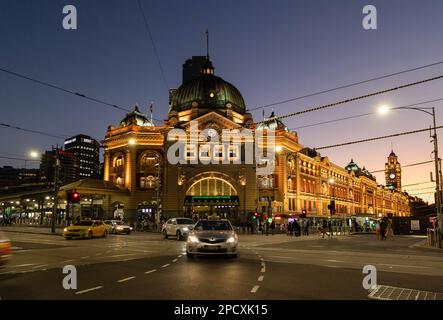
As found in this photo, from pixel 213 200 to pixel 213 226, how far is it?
1894 inches

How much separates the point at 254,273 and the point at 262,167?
189 feet

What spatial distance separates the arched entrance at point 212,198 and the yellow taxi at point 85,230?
30.8 m

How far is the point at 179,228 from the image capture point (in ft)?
108

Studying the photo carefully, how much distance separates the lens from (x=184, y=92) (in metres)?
79.9

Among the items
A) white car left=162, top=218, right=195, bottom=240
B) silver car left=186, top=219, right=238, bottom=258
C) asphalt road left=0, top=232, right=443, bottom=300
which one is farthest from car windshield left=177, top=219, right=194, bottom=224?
asphalt road left=0, top=232, right=443, bottom=300

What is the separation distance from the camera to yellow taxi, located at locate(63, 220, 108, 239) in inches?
1296

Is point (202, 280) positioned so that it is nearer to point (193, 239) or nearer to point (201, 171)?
point (193, 239)

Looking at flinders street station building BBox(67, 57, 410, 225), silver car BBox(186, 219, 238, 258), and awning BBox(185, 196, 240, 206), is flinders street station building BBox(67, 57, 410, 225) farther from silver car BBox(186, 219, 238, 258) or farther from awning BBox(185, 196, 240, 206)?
silver car BBox(186, 219, 238, 258)

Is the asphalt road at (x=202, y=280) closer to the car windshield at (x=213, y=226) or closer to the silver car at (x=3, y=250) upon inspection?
the silver car at (x=3, y=250)

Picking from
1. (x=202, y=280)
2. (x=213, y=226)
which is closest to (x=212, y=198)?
(x=213, y=226)

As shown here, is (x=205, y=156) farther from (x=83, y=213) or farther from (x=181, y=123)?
(x=83, y=213)

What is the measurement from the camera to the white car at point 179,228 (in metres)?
32.5

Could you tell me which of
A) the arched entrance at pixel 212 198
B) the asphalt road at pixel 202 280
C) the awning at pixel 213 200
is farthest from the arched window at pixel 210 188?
the asphalt road at pixel 202 280
